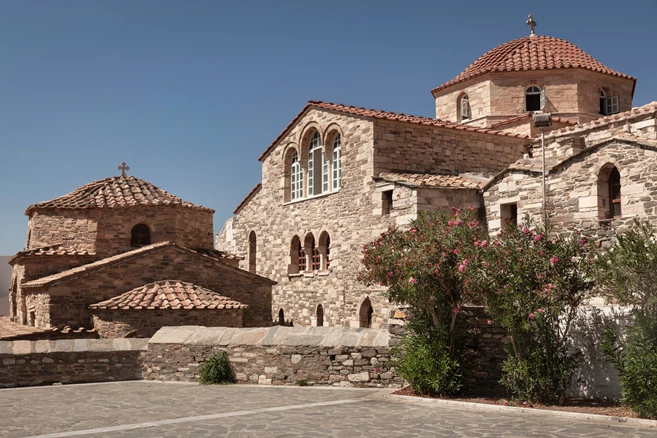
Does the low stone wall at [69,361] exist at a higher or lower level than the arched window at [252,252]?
lower

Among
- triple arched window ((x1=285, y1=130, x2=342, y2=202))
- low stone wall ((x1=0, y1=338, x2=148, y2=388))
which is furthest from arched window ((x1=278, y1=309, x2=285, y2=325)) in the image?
low stone wall ((x1=0, y1=338, x2=148, y2=388))

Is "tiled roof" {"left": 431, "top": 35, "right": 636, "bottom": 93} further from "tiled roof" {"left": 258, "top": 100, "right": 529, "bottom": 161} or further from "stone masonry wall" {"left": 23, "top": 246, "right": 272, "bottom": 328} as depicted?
"stone masonry wall" {"left": 23, "top": 246, "right": 272, "bottom": 328}

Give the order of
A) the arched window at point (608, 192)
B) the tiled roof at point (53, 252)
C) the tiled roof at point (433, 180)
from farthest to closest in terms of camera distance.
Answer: the tiled roof at point (53, 252), the tiled roof at point (433, 180), the arched window at point (608, 192)

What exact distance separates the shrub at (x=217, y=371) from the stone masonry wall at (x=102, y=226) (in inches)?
393

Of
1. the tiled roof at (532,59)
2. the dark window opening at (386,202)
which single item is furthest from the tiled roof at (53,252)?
the tiled roof at (532,59)

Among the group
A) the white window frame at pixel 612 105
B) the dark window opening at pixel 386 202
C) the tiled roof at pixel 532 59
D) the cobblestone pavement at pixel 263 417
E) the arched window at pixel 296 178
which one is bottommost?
the cobblestone pavement at pixel 263 417

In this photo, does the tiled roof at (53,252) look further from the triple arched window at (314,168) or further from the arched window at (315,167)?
the arched window at (315,167)

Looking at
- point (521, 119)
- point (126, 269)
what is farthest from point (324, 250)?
point (521, 119)

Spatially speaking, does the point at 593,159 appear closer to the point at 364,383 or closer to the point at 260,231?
the point at 364,383

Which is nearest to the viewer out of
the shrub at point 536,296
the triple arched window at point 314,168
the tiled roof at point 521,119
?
the shrub at point 536,296

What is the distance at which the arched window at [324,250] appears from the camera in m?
21.3

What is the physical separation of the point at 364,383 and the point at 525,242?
384 centimetres

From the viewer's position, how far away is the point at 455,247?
10.5 meters

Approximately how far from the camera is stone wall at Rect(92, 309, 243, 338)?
53.9 ft
